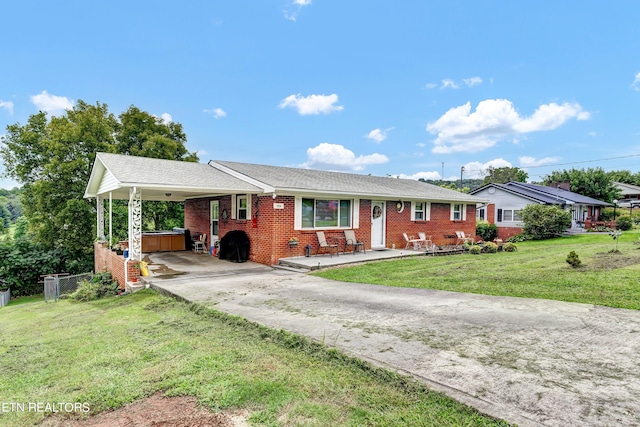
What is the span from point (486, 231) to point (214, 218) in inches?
794

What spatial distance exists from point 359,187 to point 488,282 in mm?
7049

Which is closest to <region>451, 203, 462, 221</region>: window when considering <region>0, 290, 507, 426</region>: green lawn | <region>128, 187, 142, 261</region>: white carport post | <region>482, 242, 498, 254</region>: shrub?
<region>482, 242, 498, 254</region>: shrub

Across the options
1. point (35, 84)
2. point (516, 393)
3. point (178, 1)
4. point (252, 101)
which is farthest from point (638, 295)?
point (35, 84)

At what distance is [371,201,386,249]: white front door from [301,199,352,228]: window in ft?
4.44

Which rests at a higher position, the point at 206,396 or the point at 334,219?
the point at 334,219

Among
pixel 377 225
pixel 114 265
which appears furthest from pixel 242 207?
pixel 377 225

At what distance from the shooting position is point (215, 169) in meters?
14.0

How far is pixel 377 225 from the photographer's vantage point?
14.5m

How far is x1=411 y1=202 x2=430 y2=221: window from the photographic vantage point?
51.5 feet

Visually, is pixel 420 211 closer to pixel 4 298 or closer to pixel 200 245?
pixel 200 245

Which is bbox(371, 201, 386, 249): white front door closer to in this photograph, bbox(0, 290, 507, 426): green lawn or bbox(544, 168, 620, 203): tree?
bbox(0, 290, 507, 426): green lawn

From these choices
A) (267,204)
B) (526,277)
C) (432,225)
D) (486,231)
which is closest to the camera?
(526,277)

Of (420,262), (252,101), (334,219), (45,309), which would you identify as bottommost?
(45,309)

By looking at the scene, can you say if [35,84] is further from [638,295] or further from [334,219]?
[638,295]
